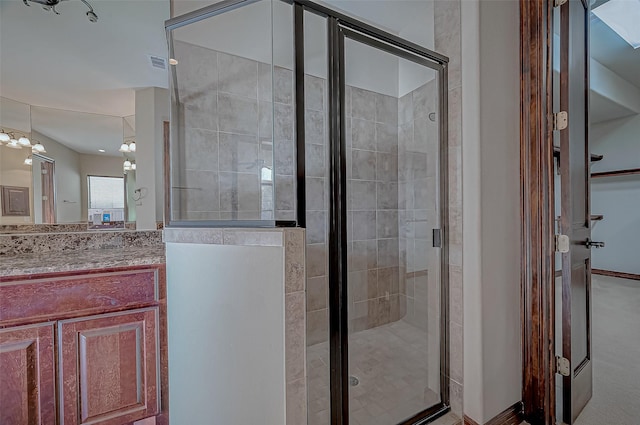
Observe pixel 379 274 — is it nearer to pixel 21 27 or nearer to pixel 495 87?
pixel 495 87

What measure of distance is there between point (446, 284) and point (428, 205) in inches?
18.6

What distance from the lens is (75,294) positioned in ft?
3.72

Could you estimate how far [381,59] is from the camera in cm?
170

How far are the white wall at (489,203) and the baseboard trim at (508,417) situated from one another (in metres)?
0.03

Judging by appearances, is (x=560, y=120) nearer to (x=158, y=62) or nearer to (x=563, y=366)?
(x=563, y=366)

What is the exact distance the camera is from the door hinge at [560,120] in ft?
4.47

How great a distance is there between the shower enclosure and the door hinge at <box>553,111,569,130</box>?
535 millimetres

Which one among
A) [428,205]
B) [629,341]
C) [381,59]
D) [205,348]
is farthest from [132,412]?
[629,341]

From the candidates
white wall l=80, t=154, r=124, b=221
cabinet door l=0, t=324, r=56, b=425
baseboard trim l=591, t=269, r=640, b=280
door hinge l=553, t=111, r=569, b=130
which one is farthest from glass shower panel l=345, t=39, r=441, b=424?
baseboard trim l=591, t=269, r=640, b=280

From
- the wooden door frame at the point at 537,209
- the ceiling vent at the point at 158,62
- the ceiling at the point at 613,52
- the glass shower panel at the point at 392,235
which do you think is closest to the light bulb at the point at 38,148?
the ceiling vent at the point at 158,62

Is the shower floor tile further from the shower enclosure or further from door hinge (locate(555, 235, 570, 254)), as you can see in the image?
door hinge (locate(555, 235, 570, 254))

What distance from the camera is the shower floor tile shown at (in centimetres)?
123

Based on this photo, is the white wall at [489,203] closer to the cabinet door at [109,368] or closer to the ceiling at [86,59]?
the ceiling at [86,59]

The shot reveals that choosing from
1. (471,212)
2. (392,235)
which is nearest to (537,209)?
(471,212)
